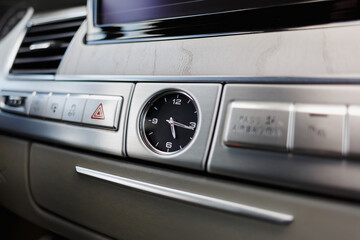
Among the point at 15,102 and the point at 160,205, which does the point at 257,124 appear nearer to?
the point at 160,205

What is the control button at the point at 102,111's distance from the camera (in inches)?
28.0

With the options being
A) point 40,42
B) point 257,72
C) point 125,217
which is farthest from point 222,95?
point 40,42

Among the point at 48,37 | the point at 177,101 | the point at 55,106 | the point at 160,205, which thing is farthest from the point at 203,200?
the point at 48,37

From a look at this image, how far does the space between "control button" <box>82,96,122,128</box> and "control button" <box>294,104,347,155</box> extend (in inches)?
16.1

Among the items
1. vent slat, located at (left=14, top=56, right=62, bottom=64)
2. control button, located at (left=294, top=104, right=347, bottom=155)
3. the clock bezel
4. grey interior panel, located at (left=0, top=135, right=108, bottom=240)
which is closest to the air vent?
vent slat, located at (left=14, top=56, right=62, bottom=64)

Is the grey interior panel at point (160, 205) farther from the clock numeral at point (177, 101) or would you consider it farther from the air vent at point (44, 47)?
the air vent at point (44, 47)

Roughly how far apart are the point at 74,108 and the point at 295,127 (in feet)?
1.83

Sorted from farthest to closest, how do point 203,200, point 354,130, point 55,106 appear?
point 55,106, point 203,200, point 354,130

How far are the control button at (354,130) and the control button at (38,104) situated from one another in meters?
0.77

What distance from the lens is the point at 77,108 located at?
2.57ft

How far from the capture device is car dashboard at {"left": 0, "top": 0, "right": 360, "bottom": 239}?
1.64 feet

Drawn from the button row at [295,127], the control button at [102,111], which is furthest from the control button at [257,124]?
the control button at [102,111]

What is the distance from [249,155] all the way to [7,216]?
1.17 m

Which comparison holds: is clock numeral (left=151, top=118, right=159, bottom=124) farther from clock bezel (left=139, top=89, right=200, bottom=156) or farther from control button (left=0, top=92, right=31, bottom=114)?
control button (left=0, top=92, right=31, bottom=114)
